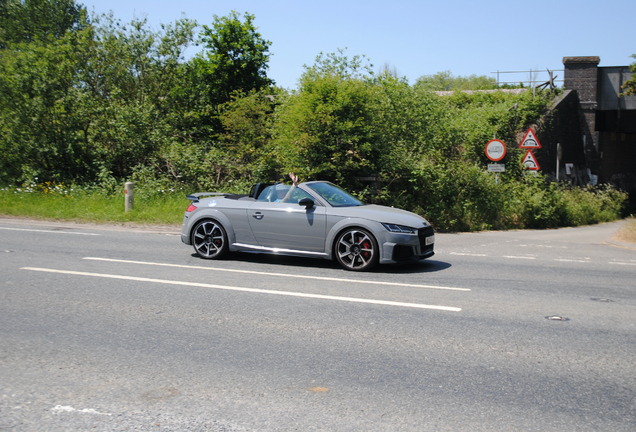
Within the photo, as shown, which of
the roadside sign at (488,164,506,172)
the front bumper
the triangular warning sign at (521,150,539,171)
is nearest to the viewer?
the front bumper

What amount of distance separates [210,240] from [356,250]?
2745 mm

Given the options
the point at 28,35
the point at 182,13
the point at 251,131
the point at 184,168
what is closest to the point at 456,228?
the point at 251,131

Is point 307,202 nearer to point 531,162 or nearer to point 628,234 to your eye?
point 628,234

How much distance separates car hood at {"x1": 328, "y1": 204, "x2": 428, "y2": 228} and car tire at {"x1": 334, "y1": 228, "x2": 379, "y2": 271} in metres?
0.26

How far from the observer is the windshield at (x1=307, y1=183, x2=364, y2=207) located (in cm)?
925

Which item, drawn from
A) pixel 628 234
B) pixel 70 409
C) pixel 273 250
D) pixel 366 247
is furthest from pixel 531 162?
pixel 70 409

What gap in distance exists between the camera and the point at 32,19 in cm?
4791

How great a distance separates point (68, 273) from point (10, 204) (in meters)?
12.0

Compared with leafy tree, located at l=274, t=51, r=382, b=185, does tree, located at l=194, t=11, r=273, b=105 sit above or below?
above

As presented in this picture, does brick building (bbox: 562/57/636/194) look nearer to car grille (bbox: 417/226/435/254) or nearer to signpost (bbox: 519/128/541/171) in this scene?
signpost (bbox: 519/128/541/171)

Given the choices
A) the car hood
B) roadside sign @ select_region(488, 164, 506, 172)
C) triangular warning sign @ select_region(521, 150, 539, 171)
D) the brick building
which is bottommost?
the car hood

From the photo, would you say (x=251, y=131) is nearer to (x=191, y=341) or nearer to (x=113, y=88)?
(x=113, y=88)

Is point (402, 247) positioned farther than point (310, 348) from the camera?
Yes

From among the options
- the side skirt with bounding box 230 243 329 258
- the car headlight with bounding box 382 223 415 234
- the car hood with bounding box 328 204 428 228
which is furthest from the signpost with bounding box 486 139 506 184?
the side skirt with bounding box 230 243 329 258
